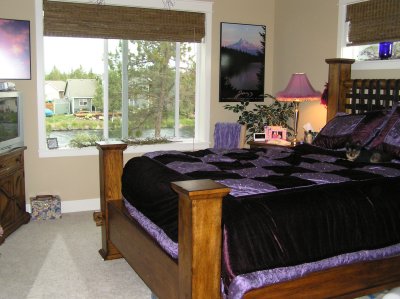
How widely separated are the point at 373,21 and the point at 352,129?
122 centimetres

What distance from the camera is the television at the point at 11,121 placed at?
13.5 ft

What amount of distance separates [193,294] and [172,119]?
3.67 metres

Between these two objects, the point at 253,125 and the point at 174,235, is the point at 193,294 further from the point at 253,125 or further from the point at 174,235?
the point at 253,125

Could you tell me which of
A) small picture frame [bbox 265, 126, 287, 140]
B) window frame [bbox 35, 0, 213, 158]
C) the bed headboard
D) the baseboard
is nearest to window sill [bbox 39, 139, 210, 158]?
window frame [bbox 35, 0, 213, 158]

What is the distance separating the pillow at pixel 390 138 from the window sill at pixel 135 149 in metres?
2.43

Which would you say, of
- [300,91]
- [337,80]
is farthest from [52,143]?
[337,80]

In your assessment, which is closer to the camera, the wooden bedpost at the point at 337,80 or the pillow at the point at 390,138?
the pillow at the point at 390,138

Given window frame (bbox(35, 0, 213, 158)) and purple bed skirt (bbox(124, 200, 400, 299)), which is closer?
purple bed skirt (bbox(124, 200, 400, 299))

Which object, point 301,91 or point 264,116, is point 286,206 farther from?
point 264,116

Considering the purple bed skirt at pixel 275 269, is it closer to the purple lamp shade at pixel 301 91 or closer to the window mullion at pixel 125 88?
the purple lamp shade at pixel 301 91

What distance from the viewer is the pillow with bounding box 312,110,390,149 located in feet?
12.0

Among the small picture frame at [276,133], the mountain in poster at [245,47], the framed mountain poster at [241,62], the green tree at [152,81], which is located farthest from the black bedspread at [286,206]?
the mountain in poster at [245,47]

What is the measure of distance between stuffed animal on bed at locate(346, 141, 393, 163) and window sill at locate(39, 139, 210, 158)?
7.99ft

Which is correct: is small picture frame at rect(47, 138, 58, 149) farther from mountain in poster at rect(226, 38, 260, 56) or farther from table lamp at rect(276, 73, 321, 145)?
table lamp at rect(276, 73, 321, 145)
